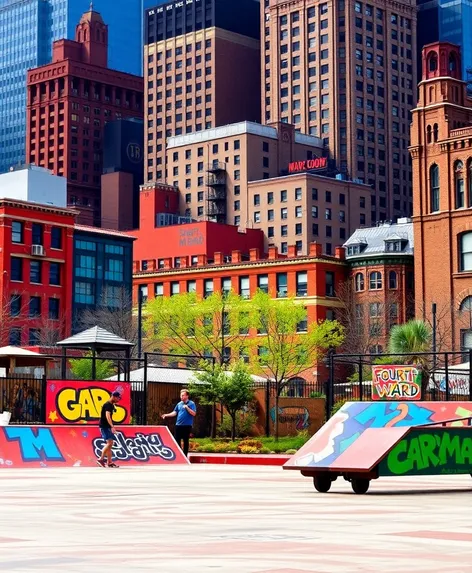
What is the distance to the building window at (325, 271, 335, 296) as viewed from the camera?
114m

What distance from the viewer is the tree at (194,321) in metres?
96.9

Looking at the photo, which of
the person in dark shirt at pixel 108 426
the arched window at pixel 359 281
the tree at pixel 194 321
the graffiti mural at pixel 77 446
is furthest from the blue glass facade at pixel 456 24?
the person in dark shirt at pixel 108 426

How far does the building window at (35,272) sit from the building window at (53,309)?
7.27ft

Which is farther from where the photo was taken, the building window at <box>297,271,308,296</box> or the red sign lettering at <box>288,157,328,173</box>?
the red sign lettering at <box>288,157,328,173</box>

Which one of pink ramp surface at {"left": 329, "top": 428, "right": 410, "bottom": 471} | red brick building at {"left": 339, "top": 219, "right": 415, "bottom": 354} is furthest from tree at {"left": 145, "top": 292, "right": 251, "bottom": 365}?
pink ramp surface at {"left": 329, "top": 428, "right": 410, "bottom": 471}

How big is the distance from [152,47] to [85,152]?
20235 mm

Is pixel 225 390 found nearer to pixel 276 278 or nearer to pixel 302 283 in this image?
pixel 302 283

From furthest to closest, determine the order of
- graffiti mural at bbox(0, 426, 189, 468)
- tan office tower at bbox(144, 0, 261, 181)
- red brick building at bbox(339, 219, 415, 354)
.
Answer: tan office tower at bbox(144, 0, 261, 181) < red brick building at bbox(339, 219, 415, 354) < graffiti mural at bbox(0, 426, 189, 468)

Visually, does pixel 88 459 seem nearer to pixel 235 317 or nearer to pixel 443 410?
pixel 443 410

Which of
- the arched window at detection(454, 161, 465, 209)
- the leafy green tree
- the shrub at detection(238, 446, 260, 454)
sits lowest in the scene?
the shrub at detection(238, 446, 260, 454)

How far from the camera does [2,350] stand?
129 feet

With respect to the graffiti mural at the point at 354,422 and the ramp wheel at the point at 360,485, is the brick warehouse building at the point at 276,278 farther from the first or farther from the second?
the ramp wheel at the point at 360,485

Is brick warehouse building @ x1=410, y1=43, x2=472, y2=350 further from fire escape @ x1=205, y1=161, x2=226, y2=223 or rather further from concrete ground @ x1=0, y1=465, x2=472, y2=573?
concrete ground @ x1=0, y1=465, x2=472, y2=573

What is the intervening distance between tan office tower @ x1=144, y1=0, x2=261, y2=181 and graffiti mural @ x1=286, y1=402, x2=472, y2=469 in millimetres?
160133
